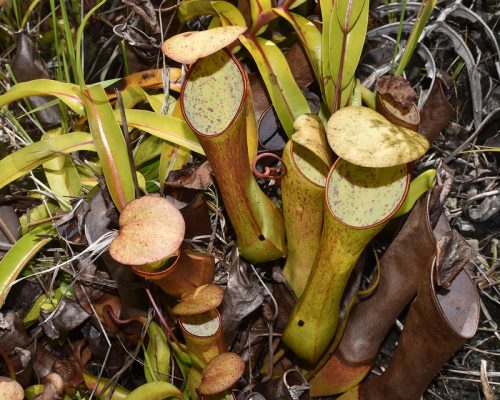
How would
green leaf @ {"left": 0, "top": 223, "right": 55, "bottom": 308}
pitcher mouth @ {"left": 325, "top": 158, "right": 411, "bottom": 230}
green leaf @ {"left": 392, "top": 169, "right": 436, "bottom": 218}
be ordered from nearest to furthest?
1. pitcher mouth @ {"left": 325, "top": 158, "right": 411, "bottom": 230}
2. green leaf @ {"left": 392, "top": 169, "right": 436, "bottom": 218}
3. green leaf @ {"left": 0, "top": 223, "right": 55, "bottom": 308}

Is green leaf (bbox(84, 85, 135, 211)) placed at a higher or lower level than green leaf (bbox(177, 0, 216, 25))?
lower

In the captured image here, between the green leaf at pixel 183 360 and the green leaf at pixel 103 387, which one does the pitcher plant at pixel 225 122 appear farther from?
the green leaf at pixel 103 387

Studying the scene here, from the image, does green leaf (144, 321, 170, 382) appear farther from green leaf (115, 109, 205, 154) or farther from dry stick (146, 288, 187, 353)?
green leaf (115, 109, 205, 154)

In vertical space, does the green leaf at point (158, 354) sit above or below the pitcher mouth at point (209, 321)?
below

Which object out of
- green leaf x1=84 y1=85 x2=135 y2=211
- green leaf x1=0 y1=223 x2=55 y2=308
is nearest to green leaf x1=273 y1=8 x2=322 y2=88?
green leaf x1=84 y1=85 x2=135 y2=211

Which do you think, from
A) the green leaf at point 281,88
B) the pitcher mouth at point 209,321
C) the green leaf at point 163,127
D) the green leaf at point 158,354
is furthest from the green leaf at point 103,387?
the green leaf at point 281,88

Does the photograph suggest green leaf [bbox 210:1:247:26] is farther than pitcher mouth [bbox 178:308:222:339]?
Yes

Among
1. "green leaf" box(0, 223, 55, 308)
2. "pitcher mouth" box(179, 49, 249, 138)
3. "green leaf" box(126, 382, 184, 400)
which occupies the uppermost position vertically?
"pitcher mouth" box(179, 49, 249, 138)
